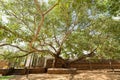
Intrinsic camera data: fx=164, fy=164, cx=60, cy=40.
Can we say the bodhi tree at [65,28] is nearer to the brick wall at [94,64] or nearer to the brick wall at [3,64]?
the brick wall at [94,64]

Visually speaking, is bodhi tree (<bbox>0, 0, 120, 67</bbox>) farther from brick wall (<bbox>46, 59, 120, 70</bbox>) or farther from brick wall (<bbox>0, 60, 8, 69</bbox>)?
brick wall (<bbox>0, 60, 8, 69</bbox>)

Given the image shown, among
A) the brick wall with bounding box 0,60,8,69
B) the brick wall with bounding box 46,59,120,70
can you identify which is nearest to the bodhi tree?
the brick wall with bounding box 46,59,120,70

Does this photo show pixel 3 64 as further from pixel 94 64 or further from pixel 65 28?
pixel 94 64

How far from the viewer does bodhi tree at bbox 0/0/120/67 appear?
8.30m

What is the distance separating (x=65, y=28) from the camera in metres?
9.68

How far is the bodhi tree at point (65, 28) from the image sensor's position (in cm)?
A: 830

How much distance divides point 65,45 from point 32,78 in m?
3.14

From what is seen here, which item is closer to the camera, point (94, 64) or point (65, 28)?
point (65, 28)

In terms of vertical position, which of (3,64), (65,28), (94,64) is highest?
(65,28)

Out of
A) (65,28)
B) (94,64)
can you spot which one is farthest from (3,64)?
(94,64)

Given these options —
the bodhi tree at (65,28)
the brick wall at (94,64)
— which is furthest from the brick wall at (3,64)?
the brick wall at (94,64)

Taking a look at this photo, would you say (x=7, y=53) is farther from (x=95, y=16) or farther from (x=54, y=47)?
(x=95, y=16)

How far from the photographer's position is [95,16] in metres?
9.23

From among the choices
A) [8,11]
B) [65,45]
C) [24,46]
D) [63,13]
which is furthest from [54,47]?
[8,11]
